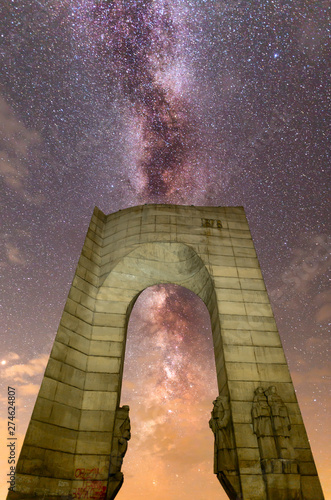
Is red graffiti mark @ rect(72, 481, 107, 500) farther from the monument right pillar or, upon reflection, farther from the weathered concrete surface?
the monument right pillar

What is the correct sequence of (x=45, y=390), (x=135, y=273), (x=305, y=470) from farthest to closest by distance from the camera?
1. (x=135, y=273)
2. (x=45, y=390)
3. (x=305, y=470)

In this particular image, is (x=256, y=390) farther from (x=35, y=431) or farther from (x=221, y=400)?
(x=35, y=431)

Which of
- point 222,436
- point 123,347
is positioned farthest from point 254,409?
point 123,347

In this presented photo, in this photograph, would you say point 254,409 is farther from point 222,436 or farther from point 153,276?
point 153,276

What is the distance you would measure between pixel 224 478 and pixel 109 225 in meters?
14.4

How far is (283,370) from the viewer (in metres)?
13.9

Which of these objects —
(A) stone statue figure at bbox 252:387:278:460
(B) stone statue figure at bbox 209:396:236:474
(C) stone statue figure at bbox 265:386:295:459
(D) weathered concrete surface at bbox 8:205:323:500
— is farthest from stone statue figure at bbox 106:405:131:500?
(C) stone statue figure at bbox 265:386:295:459

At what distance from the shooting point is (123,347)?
15.6 m

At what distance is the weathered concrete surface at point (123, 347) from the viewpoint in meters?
11.4

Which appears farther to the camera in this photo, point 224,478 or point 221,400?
point 221,400

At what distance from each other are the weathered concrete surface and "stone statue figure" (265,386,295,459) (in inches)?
21.5

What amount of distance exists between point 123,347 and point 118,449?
4371 mm

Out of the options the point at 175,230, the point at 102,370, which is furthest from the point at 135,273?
the point at 102,370

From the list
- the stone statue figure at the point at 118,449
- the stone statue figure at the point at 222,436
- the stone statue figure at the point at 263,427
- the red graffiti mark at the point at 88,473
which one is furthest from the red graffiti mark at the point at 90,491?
the stone statue figure at the point at 263,427
